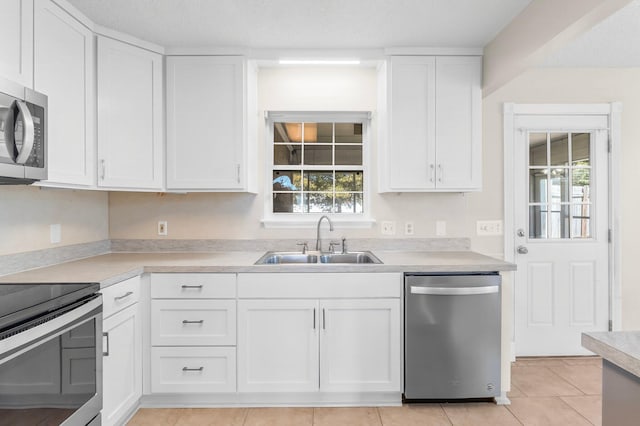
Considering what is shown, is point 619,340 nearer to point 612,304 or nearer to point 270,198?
point 270,198

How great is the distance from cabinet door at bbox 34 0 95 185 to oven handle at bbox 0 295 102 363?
0.75 m

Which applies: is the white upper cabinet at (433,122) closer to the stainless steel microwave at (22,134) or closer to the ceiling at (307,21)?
the ceiling at (307,21)

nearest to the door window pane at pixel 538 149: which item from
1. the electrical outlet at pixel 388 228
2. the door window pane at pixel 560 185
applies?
the door window pane at pixel 560 185

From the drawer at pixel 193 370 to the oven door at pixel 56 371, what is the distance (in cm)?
56

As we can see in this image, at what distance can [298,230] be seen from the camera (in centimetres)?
299

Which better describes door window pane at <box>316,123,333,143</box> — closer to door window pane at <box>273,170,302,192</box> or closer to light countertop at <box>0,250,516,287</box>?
door window pane at <box>273,170,302,192</box>

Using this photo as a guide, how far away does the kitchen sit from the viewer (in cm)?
294

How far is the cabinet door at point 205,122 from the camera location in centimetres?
261

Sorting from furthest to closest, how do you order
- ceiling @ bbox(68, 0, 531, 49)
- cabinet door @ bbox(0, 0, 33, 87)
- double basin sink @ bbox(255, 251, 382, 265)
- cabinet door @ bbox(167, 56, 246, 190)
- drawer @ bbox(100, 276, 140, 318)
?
double basin sink @ bbox(255, 251, 382, 265) → cabinet door @ bbox(167, 56, 246, 190) → ceiling @ bbox(68, 0, 531, 49) → drawer @ bbox(100, 276, 140, 318) → cabinet door @ bbox(0, 0, 33, 87)

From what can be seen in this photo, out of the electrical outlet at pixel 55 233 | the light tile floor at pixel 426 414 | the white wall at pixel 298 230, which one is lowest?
the light tile floor at pixel 426 414

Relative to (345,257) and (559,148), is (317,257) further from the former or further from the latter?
(559,148)

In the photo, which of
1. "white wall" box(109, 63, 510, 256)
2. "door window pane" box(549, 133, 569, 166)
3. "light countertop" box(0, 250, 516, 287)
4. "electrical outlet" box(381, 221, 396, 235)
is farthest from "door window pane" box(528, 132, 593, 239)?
"electrical outlet" box(381, 221, 396, 235)

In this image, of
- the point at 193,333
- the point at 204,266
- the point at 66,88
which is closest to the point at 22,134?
the point at 66,88

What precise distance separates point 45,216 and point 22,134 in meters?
0.89
